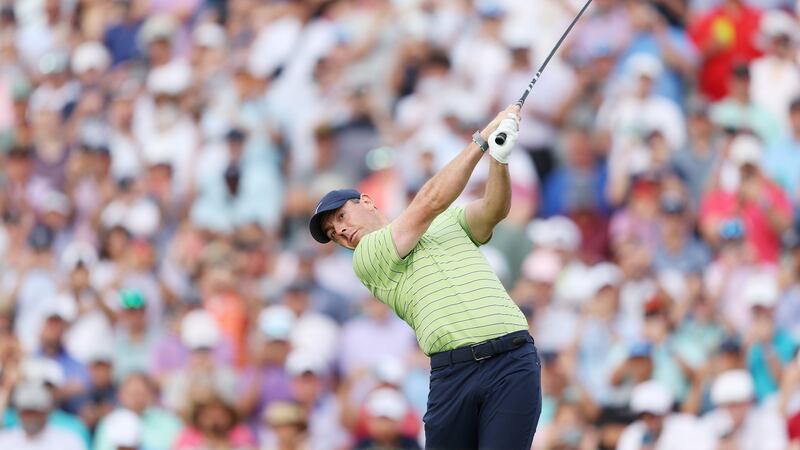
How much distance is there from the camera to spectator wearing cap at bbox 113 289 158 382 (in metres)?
12.3

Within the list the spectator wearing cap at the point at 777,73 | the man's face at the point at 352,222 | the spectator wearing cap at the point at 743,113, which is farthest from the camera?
the spectator wearing cap at the point at 777,73

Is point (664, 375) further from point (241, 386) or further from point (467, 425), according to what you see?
point (467, 425)

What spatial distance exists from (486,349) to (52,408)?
5363mm

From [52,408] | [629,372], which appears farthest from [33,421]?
[629,372]

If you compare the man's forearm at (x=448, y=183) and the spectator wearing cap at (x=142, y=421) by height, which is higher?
A: the spectator wearing cap at (x=142, y=421)

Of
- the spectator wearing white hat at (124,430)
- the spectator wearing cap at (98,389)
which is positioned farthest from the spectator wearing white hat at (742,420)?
the spectator wearing cap at (98,389)

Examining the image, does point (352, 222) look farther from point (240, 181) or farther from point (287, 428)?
point (240, 181)

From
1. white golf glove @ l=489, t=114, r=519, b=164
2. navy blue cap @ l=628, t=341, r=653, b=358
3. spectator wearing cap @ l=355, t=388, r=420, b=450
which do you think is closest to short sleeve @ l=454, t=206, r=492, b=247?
white golf glove @ l=489, t=114, r=519, b=164

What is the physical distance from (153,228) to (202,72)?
187 centimetres

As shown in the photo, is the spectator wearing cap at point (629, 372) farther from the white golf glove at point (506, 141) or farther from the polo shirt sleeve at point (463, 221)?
the white golf glove at point (506, 141)

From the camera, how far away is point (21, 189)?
1465 cm

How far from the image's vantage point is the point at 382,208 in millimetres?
12656

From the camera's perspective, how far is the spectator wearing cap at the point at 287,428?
10773mm

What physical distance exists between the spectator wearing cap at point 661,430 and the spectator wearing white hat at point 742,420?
0.09m
